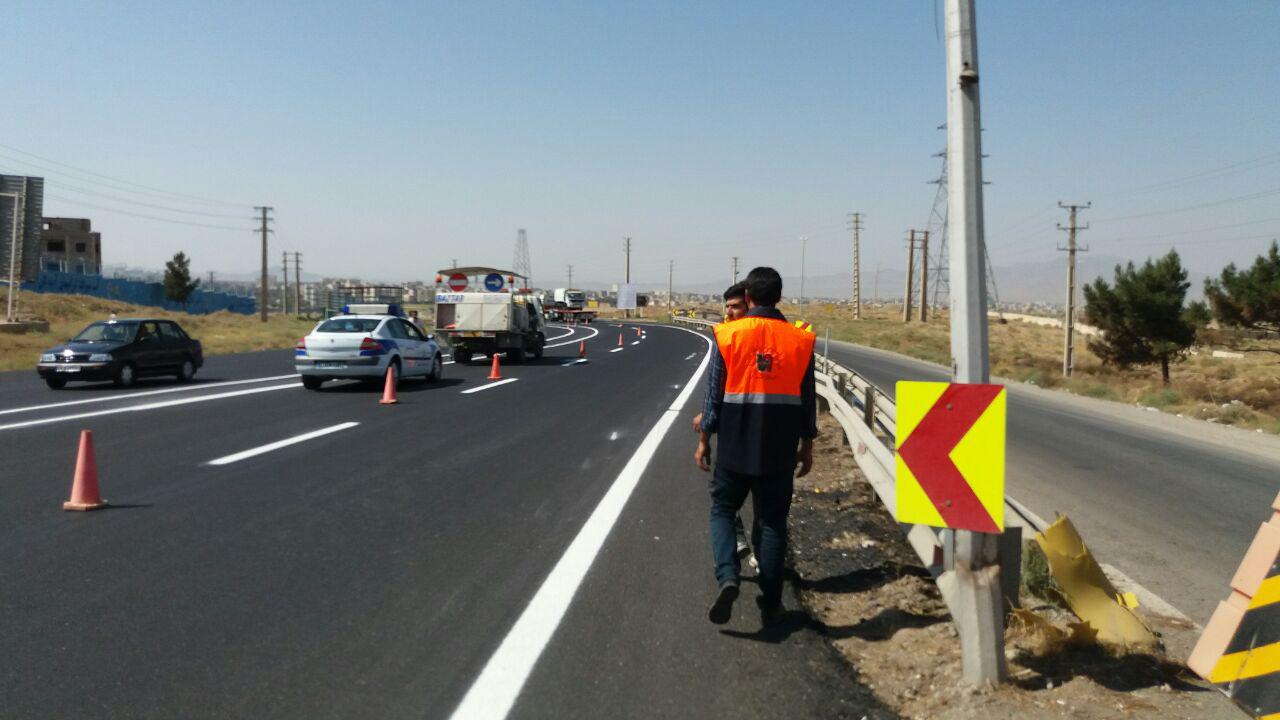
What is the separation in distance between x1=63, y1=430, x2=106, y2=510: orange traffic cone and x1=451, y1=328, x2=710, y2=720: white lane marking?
13.8 ft

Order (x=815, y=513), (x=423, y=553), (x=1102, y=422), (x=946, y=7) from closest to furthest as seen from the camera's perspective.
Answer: (x=946, y=7) < (x=423, y=553) < (x=815, y=513) < (x=1102, y=422)

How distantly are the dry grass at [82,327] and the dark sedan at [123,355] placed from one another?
8.15 metres

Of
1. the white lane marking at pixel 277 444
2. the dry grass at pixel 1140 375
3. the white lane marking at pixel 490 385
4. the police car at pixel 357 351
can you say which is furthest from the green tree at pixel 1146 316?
the white lane marking at pixel 277 444

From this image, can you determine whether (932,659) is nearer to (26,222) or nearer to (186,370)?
(186,370)

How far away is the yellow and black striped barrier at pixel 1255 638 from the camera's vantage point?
12.8 feet

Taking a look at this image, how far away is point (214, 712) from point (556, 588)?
231cm

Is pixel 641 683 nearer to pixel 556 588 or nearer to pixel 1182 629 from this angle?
pixel 556 588

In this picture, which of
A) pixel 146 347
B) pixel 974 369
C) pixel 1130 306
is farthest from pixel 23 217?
pixel 1130 306

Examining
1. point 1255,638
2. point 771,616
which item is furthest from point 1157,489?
point 1255,638

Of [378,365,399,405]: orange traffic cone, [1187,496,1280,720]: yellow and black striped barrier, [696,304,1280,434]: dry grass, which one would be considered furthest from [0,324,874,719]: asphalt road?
[696,304,1280,434]: dry grass

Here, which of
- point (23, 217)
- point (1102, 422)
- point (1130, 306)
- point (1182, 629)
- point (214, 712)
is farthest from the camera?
point (1130, 306)

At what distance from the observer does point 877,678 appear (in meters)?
4.57

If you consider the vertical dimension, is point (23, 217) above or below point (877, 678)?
above

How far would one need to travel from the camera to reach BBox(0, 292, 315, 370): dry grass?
33125 mm
